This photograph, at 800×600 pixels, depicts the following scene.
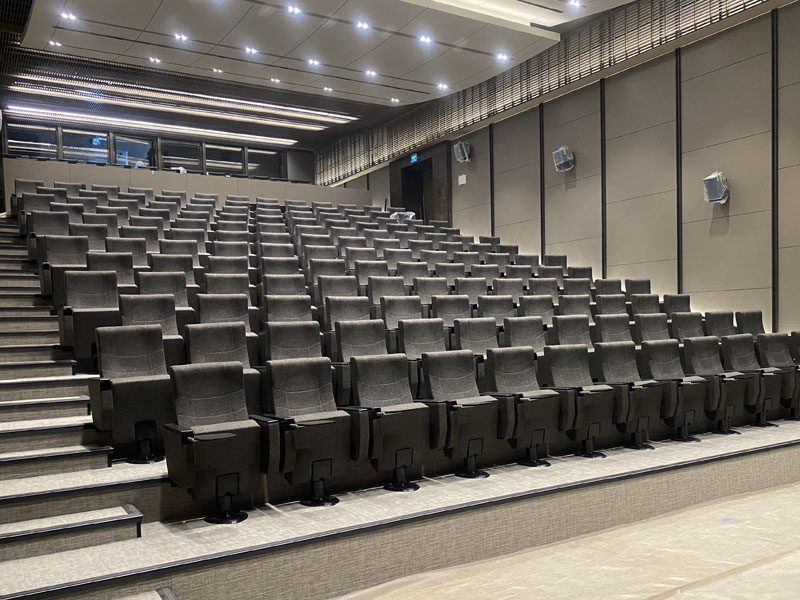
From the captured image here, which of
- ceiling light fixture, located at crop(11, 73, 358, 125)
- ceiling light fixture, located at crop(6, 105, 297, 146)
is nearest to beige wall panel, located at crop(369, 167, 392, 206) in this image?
ceiling light fixture, located at crop(11, 73, 358, 125)

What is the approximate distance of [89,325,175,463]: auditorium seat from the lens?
0.85 metres

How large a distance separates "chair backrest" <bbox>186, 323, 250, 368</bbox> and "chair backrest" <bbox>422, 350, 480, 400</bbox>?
0.28 m

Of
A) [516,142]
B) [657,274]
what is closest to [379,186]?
[516,142]

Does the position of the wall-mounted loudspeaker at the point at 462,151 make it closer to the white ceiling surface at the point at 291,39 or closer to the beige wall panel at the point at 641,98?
the white ceiling surface at the point at 291,39

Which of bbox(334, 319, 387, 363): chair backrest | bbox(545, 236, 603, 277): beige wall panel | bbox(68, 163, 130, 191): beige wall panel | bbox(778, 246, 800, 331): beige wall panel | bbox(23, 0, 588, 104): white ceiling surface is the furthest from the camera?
bbox(68, 163, 130, 191): beige wall panel

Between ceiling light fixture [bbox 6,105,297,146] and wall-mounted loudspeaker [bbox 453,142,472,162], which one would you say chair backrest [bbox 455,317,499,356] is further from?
ceiling light fixture [bbox 6,105,297,146]

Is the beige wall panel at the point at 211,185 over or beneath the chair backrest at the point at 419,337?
over

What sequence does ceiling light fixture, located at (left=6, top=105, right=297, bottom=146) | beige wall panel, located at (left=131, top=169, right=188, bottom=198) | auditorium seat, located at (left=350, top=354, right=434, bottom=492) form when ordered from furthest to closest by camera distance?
ceiling light fixture, located at (left=6, top=105, right=297, bottom=146)
beige wall panel, located at (left=131, top=169, right=188, bottom=198)
auditorium seat, located at (left=350, top=354, right=434, bottom=492)

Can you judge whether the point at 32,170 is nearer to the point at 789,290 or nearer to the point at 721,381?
the point at 721,381

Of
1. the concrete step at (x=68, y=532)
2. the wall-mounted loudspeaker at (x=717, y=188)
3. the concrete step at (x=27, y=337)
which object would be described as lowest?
the concrete step at (x=68, y=532)

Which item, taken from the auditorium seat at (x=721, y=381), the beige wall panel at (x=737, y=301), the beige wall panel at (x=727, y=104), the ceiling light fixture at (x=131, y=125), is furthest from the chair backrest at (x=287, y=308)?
the ceiling light fixture at (x=131, y=125)

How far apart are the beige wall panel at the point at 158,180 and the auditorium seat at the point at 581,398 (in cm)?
210

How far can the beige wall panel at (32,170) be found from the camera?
2.48m

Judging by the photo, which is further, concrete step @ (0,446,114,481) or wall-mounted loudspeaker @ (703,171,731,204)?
wall-mounted loudspeaker @ (703,171,731,204)
